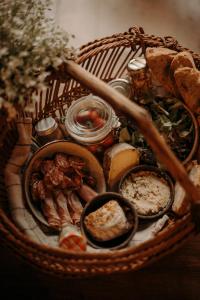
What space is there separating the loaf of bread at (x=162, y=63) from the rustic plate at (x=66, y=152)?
0.36 m

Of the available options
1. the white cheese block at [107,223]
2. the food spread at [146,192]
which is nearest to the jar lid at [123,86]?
the food spread at [146,192]

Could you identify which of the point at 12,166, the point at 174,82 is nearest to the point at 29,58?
the point at 12,166

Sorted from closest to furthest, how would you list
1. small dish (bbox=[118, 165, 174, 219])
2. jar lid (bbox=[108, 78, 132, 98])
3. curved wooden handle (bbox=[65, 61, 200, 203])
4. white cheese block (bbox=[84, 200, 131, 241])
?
curved wooden handle (bbox=[65, 61, 200, 203]), white cheese block (bbox=[84, 200, 131, 241]), small dish (bbox=[118, 165, 174, 219]), jar lid (bbox=[108, 78, 132, 98])

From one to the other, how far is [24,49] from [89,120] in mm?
375

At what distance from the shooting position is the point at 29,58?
1.15 metres

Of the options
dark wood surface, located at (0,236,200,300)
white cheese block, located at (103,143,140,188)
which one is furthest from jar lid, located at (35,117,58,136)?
dark wood surface, located at (0,236,200,300)

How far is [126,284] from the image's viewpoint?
136 cm

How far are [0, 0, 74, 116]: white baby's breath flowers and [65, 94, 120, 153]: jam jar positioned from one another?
26 centimetres

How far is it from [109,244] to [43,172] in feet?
1.07

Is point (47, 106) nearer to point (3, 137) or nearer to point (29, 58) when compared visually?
point (3, 137)

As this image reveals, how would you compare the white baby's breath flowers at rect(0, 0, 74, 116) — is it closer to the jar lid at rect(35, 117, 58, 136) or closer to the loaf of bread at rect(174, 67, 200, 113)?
the jar lid at rect(35, 117, 58, 136)

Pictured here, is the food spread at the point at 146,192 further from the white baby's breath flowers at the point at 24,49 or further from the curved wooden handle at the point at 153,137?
the white baby's breath flowers at the point at 24,49

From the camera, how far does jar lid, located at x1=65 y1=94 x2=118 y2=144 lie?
142cm

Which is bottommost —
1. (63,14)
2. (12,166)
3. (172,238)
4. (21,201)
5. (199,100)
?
(172,238)
